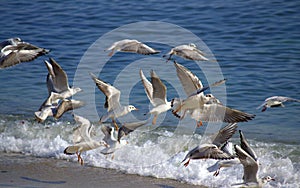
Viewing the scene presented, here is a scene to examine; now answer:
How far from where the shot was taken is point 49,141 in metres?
10.6

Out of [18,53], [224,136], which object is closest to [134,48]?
[18,53]

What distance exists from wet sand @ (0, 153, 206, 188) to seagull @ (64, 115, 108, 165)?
0.75 ft

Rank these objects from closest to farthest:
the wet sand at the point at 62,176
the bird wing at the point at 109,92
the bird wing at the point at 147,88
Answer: the wet sand at the point at 62,176
the bird wing at the point at 109,92
the bird wing at the point at 147,88

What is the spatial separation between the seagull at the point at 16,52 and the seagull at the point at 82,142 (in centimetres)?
120

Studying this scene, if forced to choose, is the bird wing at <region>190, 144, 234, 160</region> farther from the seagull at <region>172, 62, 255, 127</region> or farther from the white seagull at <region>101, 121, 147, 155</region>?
the white seagull at <region>101, 121, 147, 155</region>

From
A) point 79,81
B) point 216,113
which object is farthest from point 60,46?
point 216,113

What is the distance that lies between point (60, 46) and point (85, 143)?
23.1ft

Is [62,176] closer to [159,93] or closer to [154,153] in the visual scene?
[154,153]

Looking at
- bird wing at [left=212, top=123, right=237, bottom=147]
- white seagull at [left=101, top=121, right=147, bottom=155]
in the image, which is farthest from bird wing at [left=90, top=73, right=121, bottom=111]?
bird wing at [left=212, top=123, right=237, bottom=147]

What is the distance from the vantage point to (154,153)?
32.9ft

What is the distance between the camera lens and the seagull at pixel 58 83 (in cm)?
955

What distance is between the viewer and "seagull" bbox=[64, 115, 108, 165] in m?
9.24

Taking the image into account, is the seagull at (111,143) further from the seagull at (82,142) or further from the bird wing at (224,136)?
the bird wing at (224,136)

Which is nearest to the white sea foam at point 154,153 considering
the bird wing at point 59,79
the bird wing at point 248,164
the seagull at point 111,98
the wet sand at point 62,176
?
the wet sand at point 62,176
